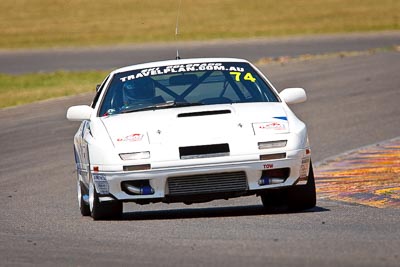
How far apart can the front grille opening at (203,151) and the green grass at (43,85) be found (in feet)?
49.9

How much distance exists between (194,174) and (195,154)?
0.15m

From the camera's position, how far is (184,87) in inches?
418

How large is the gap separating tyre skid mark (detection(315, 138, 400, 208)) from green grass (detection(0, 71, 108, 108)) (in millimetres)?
9536

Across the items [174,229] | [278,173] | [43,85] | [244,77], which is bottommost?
[43,85]

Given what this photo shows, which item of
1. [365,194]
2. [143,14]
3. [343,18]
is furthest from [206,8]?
[365,194]

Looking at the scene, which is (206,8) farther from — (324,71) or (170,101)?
(170,101)

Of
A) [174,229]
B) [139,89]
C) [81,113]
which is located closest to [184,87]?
[139,89]

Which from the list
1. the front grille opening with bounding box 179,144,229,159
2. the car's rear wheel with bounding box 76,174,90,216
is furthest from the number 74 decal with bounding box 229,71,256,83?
the car's rear wheel with bounding box 76,174,90,216

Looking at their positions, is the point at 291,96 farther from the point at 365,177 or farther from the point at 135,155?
the point at 365,177

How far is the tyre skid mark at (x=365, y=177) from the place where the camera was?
11.3 m

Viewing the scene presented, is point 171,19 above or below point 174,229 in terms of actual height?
below

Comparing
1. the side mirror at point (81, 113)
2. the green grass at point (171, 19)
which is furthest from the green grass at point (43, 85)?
the side mirror at point (81, 113)

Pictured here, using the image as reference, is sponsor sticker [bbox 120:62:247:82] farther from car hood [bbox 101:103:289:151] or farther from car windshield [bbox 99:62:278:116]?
car hood [bbox 101:103:289:151]

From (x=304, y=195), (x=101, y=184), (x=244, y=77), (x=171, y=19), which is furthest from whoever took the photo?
(x=171, y=19)
